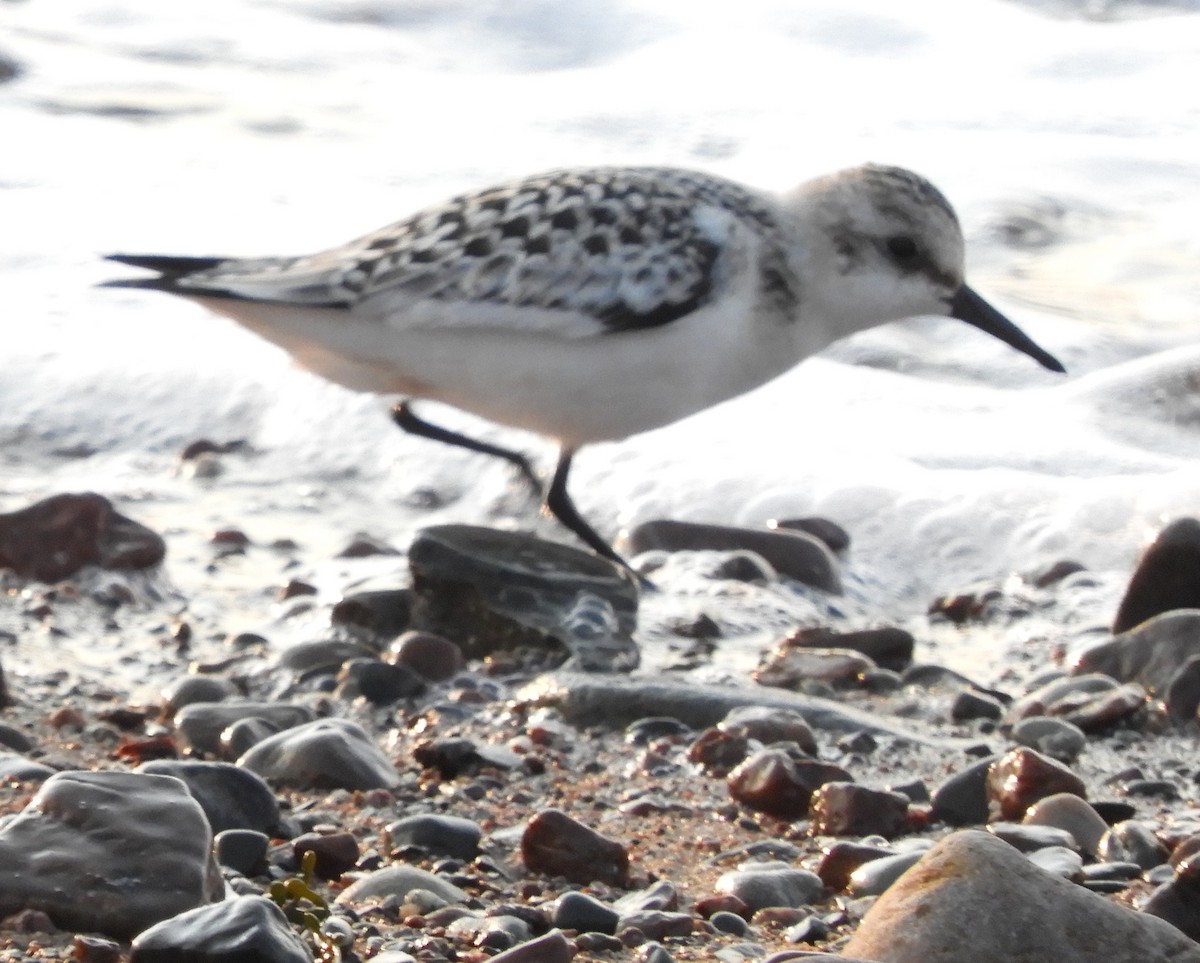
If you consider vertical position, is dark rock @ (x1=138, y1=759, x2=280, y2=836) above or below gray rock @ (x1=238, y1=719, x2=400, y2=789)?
above

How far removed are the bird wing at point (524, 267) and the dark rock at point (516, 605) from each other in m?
0.50

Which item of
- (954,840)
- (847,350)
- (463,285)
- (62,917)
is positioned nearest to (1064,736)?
(954,840)

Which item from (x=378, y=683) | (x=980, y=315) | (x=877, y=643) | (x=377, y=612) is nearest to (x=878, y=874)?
(x=378, y=683)

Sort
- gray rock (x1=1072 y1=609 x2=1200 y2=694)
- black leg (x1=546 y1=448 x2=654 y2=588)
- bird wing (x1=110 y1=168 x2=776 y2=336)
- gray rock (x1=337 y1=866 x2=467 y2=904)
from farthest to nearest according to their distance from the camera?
black leg (x1=546 y1=448 x2=654 y2=588)
bird wing (x1=110 y1=168 x2=776 y2=336)
gray rock (x1=1072 y1=609 x2=1200 y2=694)
gray rock (x1=337 y1=866 x2=467 y2=904)

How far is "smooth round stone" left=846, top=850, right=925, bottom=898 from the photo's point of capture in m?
2.69

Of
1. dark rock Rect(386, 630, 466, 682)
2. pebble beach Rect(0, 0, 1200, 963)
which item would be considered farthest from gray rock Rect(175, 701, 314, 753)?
dark rock Rect(386, 630, 466, 682)

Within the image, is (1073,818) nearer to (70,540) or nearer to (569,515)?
(569,515)

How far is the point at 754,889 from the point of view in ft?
8.82

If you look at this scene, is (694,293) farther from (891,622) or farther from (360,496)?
(360,496)

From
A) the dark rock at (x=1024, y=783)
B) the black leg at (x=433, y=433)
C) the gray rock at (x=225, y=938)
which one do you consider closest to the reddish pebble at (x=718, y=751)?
the dark rock at (x=1024, y=783)

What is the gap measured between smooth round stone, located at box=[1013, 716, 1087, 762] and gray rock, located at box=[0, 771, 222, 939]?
1667 millimetres

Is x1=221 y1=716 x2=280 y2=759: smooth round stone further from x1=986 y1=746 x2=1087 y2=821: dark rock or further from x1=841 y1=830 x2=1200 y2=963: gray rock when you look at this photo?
x1=841 y1=830 x2=1200 y2=963: gray rock

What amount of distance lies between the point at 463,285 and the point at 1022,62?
23.7 feet

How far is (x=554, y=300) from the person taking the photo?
423 cm
